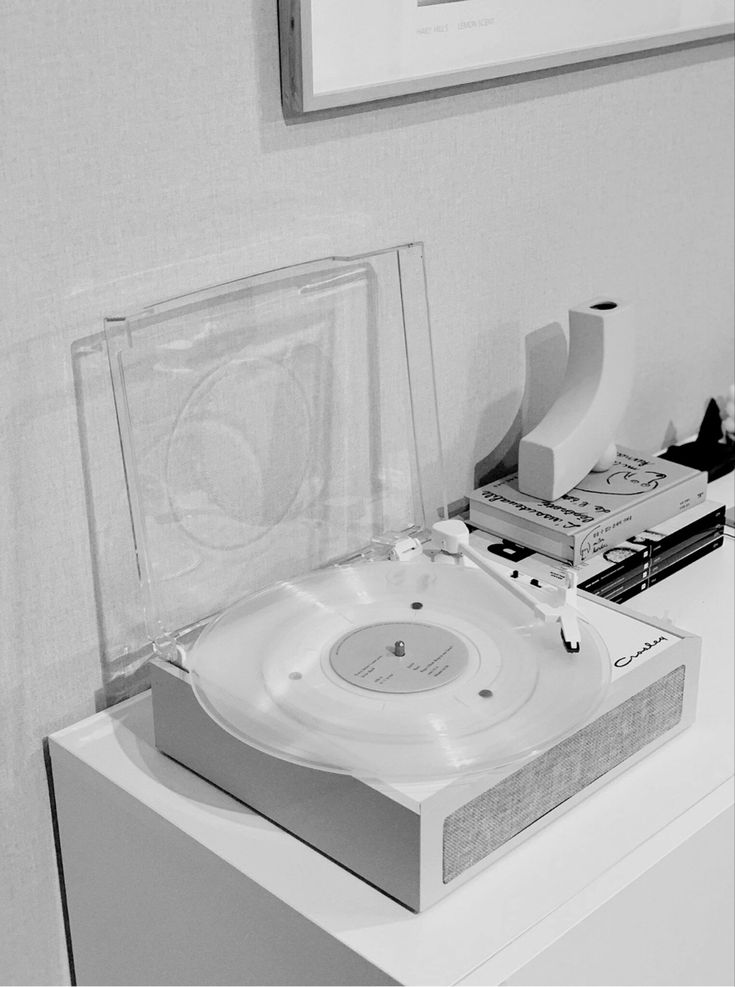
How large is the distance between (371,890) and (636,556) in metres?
0.48

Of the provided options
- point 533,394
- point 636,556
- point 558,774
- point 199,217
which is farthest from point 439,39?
point 558,774

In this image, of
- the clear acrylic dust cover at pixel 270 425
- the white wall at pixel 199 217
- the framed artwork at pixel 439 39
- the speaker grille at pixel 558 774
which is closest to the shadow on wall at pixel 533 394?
the white wall at pixel 199 217

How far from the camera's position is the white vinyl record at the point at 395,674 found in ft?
2.55

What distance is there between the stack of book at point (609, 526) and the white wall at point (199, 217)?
0.08m

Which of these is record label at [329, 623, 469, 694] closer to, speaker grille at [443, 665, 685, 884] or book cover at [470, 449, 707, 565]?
A: speaker grille at [443, 665, 685, 884]

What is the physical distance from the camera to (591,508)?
115 centimetres

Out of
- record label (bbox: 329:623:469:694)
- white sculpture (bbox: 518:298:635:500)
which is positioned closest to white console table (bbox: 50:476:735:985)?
record label (bbox: 329:623:469:694)

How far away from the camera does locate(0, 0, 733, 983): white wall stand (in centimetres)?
82

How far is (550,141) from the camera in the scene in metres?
1.15

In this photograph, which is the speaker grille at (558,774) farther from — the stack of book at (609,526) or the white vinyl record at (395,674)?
the stack of book at (609,526)

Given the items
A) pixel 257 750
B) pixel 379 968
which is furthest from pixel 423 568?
pixel 379 968

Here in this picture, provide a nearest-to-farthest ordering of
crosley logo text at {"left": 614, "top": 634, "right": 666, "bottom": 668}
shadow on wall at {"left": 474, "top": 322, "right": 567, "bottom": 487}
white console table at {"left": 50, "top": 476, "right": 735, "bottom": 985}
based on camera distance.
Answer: white console table at {"left": 50, "top": 476, "right": 735, "bottom": 985} → crosley logo text at {"left": 614, "top": 634, "right": 666, "bottom": 668} → shadow on wall at {"left": 474, "top": 322, "right": 567, "bottom": 487}

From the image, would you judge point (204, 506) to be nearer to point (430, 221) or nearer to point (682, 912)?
point (430, 221)

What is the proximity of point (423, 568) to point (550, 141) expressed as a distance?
1.45 ft
